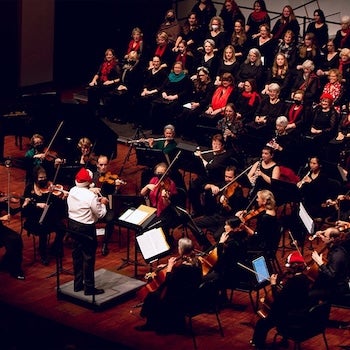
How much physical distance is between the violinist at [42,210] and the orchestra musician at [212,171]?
176 cm

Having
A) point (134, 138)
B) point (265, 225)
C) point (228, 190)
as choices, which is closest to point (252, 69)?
point (134, 138)

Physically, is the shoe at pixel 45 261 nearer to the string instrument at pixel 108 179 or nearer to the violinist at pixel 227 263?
the string instrument at pixel 108 179

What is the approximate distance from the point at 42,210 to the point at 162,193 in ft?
4.43

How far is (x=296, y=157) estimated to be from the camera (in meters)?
12.7

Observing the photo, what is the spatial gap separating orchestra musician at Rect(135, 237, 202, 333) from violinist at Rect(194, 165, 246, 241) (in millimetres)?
1657

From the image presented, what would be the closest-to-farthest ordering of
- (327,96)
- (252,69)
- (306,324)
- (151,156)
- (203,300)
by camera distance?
(306,324) → (203,300) → (151,156) → (327,96) → (252,69)

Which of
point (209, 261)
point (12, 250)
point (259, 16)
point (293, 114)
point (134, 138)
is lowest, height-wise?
point (12, 250)

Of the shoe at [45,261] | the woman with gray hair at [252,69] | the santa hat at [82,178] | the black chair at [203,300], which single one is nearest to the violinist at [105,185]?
the shoe at [45,261]

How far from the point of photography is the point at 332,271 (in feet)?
31.3

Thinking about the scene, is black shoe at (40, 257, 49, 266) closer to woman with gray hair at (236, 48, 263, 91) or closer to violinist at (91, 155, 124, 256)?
violinist at (91, 155, 124, 256)

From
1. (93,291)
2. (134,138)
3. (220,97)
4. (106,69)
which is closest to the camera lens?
(93,291)

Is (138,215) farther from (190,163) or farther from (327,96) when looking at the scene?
(327,96)

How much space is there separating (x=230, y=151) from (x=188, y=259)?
3.14 meters

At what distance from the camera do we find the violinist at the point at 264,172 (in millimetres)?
11570
